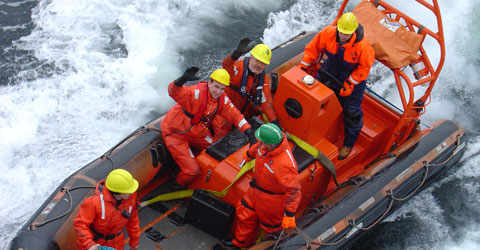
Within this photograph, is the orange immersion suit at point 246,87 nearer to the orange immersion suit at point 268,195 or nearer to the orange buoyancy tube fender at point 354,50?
the orange buoyancy tube fender at point 354,50

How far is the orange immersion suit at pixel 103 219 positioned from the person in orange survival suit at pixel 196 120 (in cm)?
84

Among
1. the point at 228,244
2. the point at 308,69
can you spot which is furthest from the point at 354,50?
the point at 228,244

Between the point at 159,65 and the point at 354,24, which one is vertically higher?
the point at 354,24

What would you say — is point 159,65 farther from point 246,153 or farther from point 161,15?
point 246,153

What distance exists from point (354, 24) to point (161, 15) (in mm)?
4539

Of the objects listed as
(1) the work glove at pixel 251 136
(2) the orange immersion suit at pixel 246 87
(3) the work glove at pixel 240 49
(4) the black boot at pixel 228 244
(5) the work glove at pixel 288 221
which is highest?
(3) the work glove at pixel 240 49

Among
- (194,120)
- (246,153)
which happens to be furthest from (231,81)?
(246,153)

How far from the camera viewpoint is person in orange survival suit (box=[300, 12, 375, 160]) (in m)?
4.05

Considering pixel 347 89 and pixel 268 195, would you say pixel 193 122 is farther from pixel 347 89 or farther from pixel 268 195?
pixel 347 89

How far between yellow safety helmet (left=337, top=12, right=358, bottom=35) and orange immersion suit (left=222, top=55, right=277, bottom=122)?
79cm

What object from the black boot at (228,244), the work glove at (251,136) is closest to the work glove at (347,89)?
the work glove at (251,136)

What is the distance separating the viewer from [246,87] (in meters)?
4.42

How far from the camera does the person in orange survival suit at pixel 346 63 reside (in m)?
4.05

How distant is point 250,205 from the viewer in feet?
12.4
